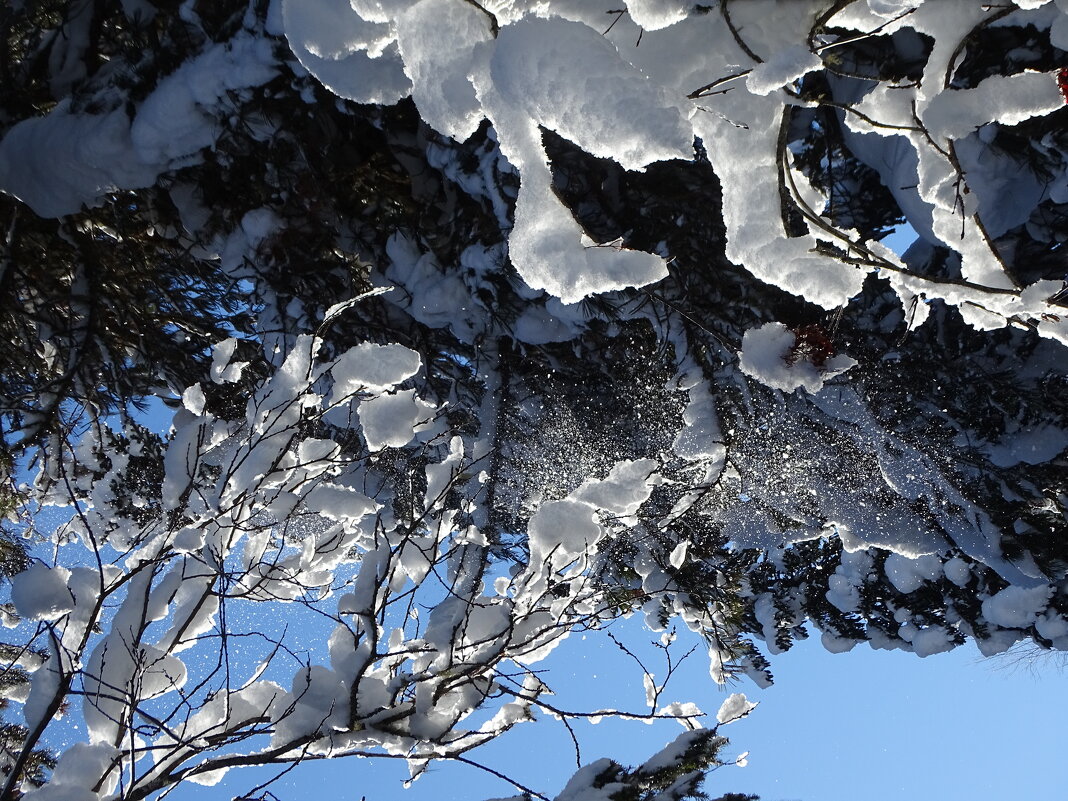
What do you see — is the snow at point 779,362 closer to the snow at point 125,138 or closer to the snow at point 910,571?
the snow at point 125,138

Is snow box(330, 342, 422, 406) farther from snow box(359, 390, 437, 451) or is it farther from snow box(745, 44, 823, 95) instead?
snow box(745, 44, 823, 95)

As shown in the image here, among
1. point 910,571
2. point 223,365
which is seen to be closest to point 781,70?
point 223,365

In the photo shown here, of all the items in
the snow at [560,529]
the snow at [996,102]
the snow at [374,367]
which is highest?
the snow at [374,367]

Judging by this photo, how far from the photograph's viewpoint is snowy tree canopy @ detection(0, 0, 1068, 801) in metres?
1.19

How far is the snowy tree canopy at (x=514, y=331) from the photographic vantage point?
1.19 meters

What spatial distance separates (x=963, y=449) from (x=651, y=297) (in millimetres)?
2544

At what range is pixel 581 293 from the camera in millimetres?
1024

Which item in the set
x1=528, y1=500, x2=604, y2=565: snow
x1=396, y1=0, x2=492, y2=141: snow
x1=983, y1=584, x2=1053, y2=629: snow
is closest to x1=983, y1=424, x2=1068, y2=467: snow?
x1=983, y1=584, x2=1053, y2=629: snow

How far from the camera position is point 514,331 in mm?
4332

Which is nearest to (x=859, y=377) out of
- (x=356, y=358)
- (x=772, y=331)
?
(x=772, y=331)

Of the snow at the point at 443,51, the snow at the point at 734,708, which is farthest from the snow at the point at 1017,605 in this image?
the snow at the point at 443,51

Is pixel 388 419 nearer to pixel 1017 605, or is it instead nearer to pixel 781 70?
pixel 781 70

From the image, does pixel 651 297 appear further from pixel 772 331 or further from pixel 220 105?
pixel 220 105

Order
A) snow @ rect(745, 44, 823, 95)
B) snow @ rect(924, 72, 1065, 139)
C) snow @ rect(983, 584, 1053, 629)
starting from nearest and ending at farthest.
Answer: snow @ rect(745, 44, 823, 95), snow @ rect(924, 72, 1065, 139), snow @ rect(983, 584, 1053, 629)
